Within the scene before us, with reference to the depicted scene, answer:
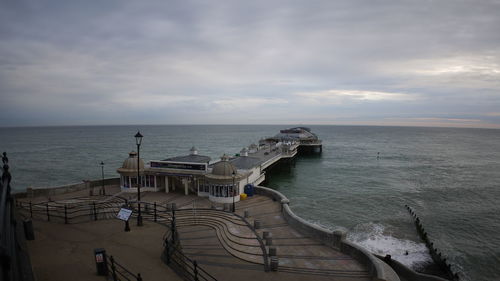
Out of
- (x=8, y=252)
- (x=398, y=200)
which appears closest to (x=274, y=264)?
(x=8, y=252)

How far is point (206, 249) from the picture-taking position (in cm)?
1688

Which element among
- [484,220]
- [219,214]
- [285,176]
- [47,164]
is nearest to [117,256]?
[219,214]

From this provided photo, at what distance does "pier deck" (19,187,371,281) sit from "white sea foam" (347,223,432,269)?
9475 millimetres

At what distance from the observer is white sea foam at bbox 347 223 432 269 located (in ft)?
76.2

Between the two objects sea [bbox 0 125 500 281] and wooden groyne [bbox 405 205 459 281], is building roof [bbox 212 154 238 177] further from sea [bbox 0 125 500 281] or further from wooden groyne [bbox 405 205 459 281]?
wooden groyne [bbox 405 205 459 281]

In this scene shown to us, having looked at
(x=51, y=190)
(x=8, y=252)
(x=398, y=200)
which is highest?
(x=8, y=252)

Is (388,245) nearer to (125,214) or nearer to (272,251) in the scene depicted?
(272,251)

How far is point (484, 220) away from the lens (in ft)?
104

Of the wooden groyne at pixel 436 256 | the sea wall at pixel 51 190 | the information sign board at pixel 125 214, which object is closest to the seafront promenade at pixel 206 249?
the information sign board at pixel 125 214

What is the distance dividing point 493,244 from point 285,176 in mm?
31929

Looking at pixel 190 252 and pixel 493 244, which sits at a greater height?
pixel 190 252

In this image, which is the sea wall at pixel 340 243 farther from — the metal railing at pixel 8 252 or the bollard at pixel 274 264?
the metal railing at pixel 8 252

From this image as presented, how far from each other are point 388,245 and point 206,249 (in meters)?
17.3

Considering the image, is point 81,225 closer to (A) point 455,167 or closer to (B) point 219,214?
(B) point 219,214
